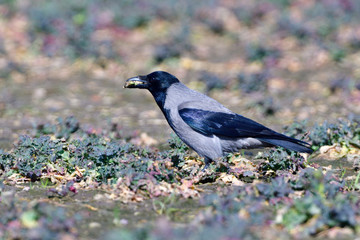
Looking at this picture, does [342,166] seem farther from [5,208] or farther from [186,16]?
[186,16]

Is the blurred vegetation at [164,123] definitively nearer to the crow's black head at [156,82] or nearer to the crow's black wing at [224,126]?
the crow's black wing at [224,126]

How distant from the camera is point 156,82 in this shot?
262 inches

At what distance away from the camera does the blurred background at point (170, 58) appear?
30.9 ft

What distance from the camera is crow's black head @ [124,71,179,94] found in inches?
260

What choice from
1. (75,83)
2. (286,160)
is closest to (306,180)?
(286,160)

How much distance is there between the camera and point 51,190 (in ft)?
16.2

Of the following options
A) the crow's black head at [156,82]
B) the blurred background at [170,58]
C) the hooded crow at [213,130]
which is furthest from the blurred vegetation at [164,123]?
the crow's black head at [156,82]

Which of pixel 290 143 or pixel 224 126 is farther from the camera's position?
pixel 224 126

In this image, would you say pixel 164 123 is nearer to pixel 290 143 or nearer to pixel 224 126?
pixel 224 126

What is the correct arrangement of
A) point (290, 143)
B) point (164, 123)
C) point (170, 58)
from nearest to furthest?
point (290, 143) < point (164, 123) < point (170, 58)

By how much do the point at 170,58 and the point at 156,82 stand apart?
5.22 meters

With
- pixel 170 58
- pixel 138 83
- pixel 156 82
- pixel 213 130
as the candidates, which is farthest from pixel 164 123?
pixel 170 58

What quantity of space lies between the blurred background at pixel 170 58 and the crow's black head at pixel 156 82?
2.85 ft

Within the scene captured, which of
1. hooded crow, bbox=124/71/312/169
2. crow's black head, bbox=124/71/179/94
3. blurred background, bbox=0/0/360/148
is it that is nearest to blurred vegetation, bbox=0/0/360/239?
blurred background, bbox=0/0/360/148
